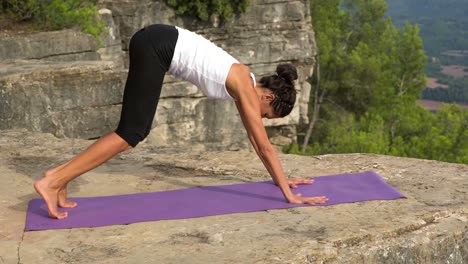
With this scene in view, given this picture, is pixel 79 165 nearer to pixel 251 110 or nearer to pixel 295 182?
pixel 251 110

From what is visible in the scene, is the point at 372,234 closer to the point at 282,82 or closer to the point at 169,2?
the point at 282,82

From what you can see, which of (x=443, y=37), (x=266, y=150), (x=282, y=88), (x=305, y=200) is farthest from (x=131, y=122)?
(x=443, y=37)

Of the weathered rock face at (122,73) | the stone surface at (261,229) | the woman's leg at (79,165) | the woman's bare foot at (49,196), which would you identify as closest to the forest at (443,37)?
the weathered rock face at (122,73)

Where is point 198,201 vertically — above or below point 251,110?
below

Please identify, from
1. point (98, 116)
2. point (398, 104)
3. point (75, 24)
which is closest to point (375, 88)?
point (398, 104)

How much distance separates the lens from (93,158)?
4.51m

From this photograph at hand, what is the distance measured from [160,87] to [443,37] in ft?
431

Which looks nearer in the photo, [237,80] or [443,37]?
[237,80]

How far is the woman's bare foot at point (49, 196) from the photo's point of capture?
175 inches

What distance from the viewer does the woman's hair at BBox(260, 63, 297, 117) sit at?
465 cm

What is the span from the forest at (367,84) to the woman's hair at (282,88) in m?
20.3

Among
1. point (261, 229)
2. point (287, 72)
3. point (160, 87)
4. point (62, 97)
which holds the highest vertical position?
point (287, 72)

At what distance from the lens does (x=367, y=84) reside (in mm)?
30859

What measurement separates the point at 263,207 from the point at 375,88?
27.6 m
